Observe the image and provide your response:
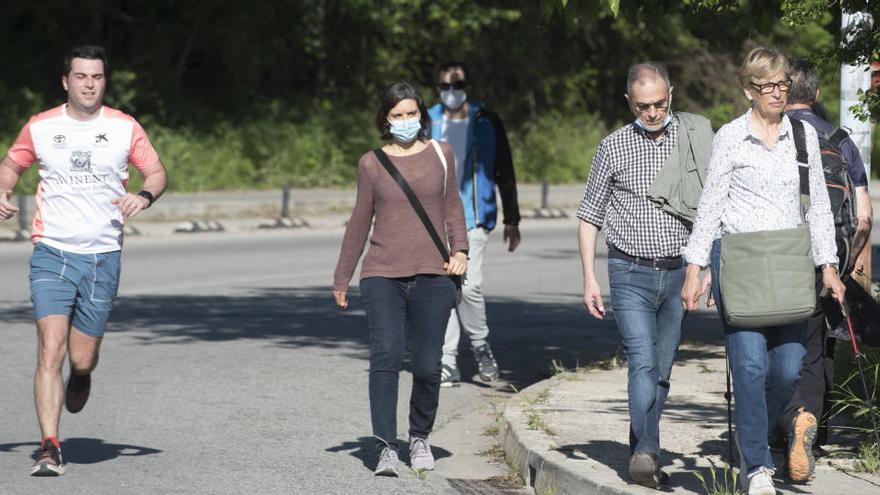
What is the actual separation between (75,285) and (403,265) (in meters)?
1.48

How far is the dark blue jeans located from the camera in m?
7.05

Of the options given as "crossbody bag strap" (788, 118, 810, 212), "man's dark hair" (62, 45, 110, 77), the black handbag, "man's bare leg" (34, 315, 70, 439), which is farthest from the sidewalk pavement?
"man's dark hair" (62, 45, 110, 77)

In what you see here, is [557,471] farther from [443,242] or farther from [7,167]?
[7,167]

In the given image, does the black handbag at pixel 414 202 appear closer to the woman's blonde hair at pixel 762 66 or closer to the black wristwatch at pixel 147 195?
the black wristwatch at pixel 147 195

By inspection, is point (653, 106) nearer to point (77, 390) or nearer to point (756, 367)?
point (756, 367)

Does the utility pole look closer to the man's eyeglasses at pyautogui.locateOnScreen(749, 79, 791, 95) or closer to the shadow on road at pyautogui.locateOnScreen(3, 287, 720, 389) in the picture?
the shadow on road at pyautogui.locateOnScreen(3, 287, 720, 389)

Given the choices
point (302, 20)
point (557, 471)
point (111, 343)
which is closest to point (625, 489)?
point (557, 471)

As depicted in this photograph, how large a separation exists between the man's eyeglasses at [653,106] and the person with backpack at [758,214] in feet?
1.56

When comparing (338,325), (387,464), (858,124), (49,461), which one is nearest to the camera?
(49,461)

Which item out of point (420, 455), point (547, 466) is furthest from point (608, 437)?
point (420, 455)

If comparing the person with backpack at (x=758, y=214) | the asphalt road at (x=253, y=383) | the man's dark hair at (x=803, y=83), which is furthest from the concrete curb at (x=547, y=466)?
the man's dark hair at (x=803, y=83)

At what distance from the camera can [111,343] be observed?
37.8 feet

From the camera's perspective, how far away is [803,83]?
22.7 ft

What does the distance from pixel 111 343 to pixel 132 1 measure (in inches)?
989
